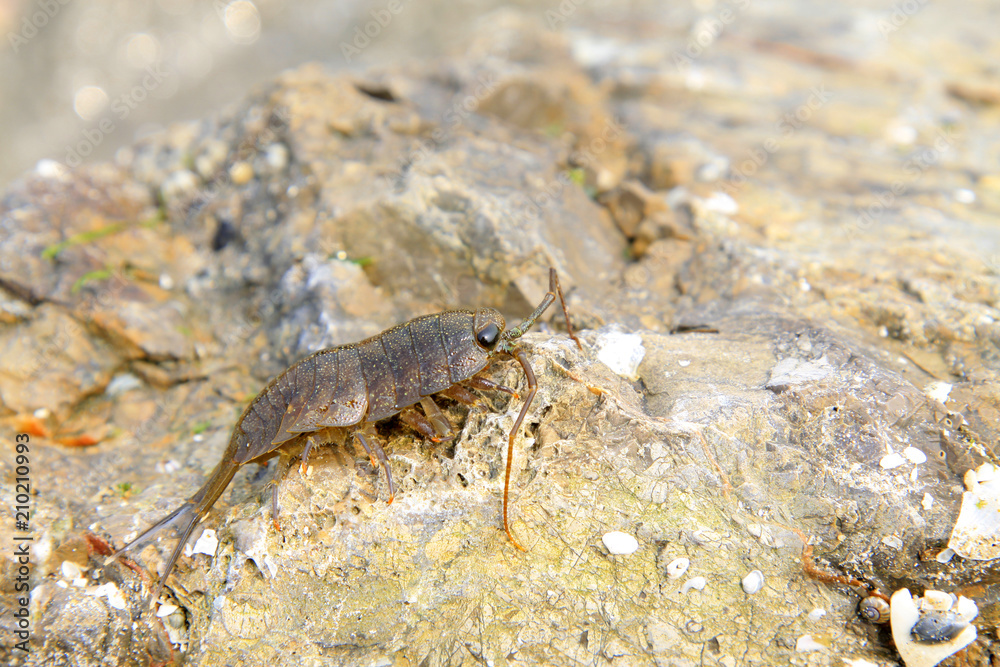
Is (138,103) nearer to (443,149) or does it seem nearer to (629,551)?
(443,149)

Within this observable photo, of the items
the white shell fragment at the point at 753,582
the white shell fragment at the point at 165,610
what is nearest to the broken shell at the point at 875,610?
the white shell fragment at the point at 753,582

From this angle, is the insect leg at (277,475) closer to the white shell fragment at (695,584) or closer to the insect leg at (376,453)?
the insect leg at (376,453)

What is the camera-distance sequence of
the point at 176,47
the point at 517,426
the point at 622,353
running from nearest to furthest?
the point at 517,426 → the point at 622,353 → the point at 176,47

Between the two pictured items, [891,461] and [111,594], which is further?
[111,594]

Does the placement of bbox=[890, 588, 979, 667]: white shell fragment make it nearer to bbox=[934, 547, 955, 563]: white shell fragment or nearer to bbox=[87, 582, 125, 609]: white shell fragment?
bbox=[934, 547, 955, 563]: white shell fragment

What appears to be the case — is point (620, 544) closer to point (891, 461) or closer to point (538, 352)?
point (538, 352)

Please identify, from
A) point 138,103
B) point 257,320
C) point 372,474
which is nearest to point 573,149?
point 257,320

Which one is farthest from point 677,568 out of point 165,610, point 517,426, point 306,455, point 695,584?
point 165,610
